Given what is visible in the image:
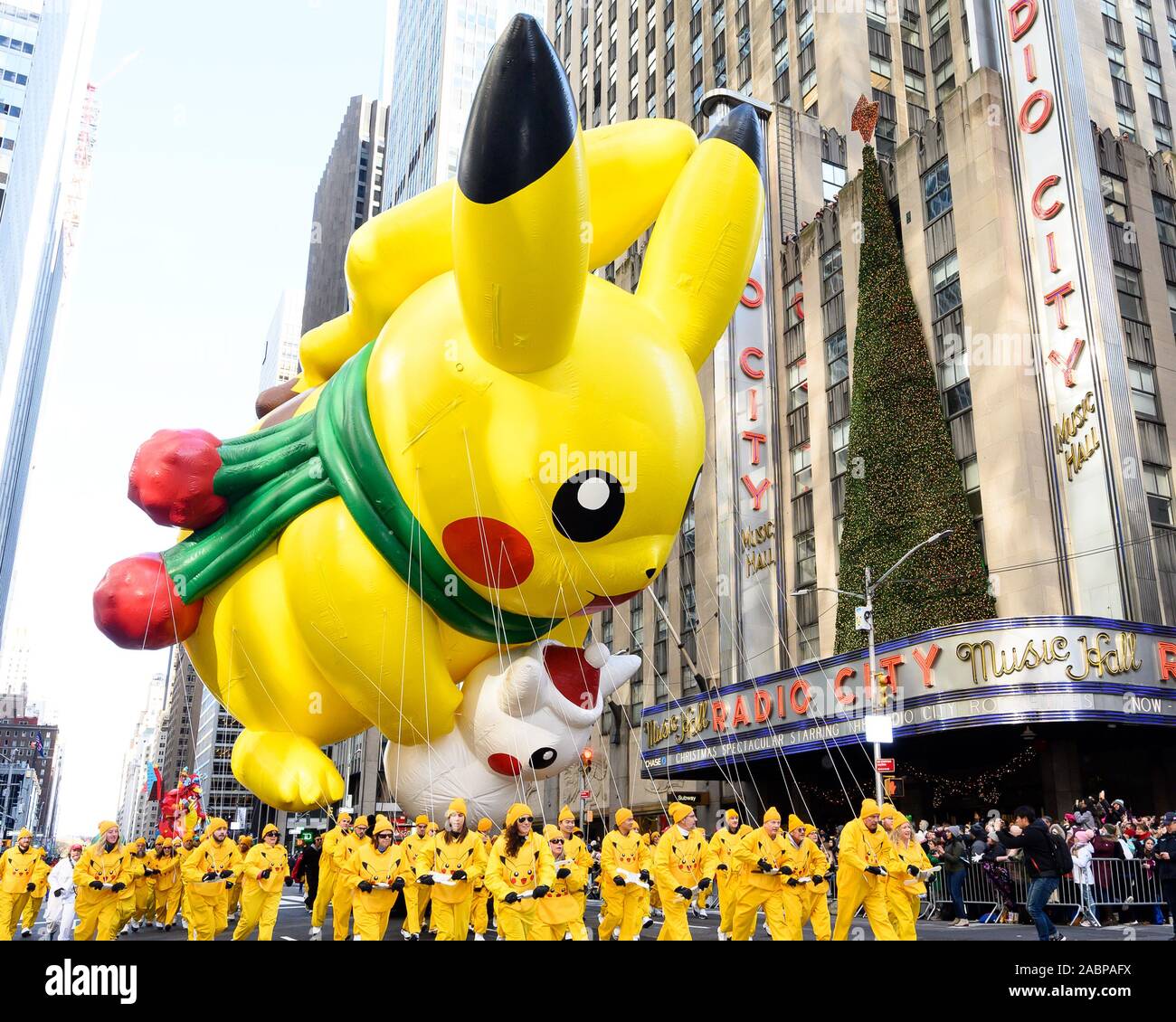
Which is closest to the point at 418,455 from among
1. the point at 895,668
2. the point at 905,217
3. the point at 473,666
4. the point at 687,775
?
the point at 473,666

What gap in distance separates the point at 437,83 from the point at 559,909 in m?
93.4

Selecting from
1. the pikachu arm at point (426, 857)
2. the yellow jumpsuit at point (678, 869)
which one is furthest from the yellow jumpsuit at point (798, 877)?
the pikachu arm at point (426, 857)

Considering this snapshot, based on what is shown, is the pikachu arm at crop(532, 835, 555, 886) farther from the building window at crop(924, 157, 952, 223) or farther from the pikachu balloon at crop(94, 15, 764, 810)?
the building window at crop(924, 157, 952, 223)

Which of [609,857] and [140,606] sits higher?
[140,606]

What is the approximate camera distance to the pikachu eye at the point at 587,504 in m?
8.22

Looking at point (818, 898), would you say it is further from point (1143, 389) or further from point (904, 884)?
point (1143, 389)

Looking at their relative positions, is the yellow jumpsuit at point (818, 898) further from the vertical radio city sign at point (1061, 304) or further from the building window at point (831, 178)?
the building window at point (831, 178)

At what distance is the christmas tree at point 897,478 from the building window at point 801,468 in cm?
331

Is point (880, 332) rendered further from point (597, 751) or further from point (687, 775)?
point (597, 751)

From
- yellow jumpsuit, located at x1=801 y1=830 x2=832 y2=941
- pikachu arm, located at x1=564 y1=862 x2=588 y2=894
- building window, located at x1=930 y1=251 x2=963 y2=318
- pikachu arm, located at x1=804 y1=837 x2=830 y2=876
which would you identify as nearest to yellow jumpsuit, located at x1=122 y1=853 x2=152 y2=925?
pikachu arm, located at x1=564 y1=862 x2=588 y2=894

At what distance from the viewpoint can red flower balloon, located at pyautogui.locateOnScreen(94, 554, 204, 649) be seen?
9195 mm

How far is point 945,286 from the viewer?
29844 mm

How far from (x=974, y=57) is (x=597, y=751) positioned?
28.6 m

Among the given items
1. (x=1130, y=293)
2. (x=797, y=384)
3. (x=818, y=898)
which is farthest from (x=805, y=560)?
(x=818, y=898)
